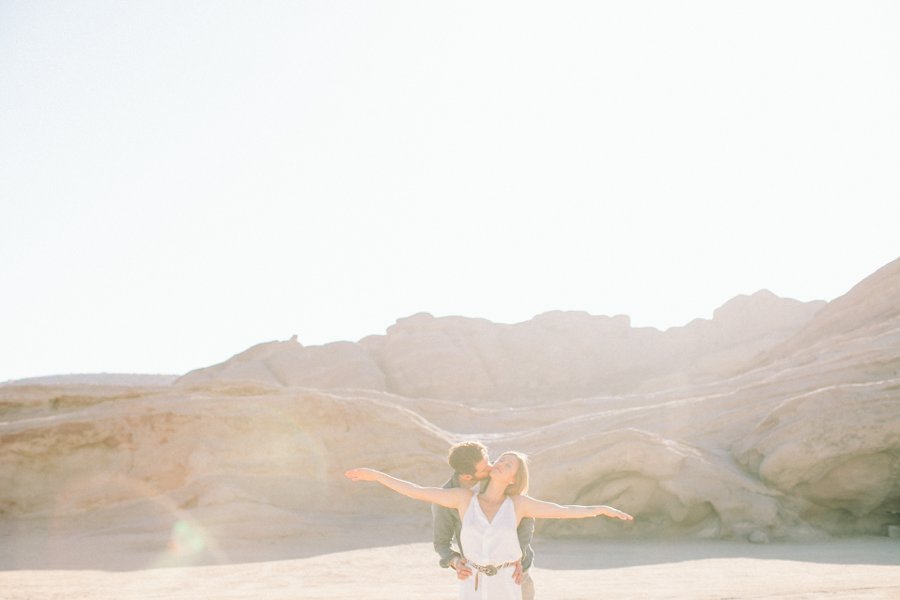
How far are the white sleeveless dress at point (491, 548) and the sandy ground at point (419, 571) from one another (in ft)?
17.4

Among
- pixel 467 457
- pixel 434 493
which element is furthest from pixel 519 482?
pixel 434 493

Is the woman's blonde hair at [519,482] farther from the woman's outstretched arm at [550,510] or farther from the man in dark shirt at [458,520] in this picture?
the man in dark shirt at [458,520]

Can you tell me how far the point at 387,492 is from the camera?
18688 mm

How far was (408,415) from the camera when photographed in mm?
20078

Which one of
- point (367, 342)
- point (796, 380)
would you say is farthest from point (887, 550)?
point (367, 342)

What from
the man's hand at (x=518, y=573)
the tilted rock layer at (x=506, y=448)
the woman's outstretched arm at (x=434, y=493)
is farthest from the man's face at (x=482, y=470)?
the tilted rock layer at (x=506, y=448)

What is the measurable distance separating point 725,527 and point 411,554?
6419mm

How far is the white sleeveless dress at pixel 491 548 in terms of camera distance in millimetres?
4527

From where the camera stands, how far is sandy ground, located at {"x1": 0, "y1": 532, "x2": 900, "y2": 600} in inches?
390

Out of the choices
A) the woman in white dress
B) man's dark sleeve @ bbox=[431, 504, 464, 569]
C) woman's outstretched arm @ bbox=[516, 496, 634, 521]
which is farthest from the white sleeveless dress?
man's dark sleeve @ bbox=[431, 504, 464, 569]

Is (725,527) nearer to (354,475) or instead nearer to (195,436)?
(195,436)

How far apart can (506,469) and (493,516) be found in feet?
0.97

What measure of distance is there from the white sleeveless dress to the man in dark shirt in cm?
7

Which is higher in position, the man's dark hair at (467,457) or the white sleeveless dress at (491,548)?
the man's dark hair at (467,457)
